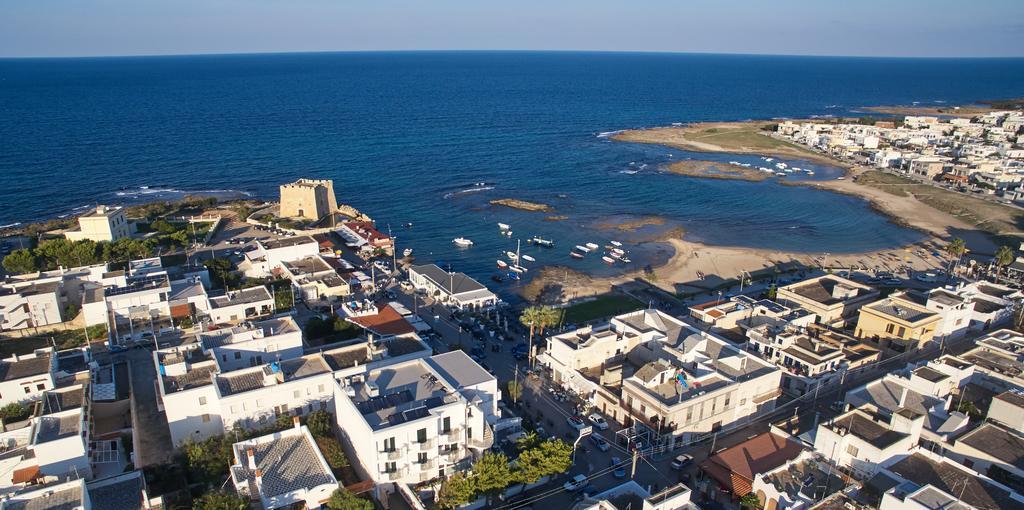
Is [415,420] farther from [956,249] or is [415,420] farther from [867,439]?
[956,249]

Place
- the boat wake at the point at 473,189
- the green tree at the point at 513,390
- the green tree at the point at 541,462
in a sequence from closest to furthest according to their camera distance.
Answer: the green tree at the point at 541,462 → the green tree at the point at 513,390 → the boat wake at the point at 473,189

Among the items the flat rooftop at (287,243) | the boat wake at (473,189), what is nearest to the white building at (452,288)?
the flat rooftop at (287,243)

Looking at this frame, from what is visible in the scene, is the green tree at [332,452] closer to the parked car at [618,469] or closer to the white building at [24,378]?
the parked car at [618,469]

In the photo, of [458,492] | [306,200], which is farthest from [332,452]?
[306,200]

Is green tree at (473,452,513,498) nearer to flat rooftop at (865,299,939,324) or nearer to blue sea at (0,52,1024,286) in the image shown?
flat rooftop at (865,299,939,324)

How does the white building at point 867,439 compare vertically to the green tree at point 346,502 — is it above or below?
above

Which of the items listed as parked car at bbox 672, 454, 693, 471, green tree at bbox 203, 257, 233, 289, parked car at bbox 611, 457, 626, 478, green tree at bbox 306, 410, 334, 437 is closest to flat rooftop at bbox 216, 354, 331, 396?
green tree at bbox 306, 410, 334, 437

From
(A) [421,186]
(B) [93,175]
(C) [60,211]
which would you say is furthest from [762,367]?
(B) [93,175]

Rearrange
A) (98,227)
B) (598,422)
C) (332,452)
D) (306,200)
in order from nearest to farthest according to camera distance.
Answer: (332,452), (598,422), (98,227), (306,200)
